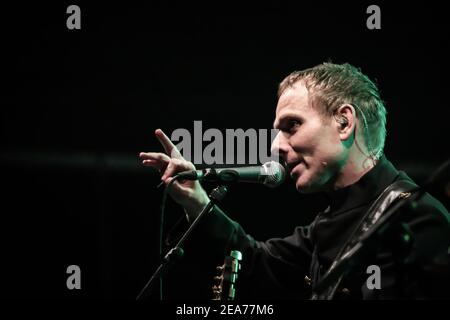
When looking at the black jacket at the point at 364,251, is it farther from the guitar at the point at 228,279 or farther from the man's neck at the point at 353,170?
the guitar at the point at 228,279

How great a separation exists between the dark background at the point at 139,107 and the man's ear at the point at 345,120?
4.70 feet

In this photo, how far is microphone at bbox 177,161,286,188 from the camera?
1.97 m

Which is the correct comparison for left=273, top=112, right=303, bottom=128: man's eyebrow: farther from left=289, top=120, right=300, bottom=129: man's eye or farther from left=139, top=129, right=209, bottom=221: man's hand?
left=139, top=129, right=209, bottom=221: man's hand

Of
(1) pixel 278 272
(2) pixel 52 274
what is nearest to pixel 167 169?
(1) pixel 278 272

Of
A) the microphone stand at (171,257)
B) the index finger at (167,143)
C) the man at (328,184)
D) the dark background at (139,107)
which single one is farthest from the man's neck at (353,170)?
the dark background at (139,107)

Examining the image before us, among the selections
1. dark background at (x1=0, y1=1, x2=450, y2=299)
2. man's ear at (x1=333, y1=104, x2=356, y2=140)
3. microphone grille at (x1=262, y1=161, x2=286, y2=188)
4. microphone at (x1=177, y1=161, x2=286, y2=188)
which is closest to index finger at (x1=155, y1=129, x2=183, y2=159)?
microphone at (x1=177, y1=161, x2=286, y2=188)

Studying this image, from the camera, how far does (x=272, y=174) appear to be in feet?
6.93

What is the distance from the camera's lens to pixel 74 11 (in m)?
3.48

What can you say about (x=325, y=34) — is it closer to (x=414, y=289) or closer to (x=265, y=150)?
(x=265, y=150)

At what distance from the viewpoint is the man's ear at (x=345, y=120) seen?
2213 millimetres

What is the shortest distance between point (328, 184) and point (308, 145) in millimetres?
199

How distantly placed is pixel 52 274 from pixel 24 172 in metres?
0.78

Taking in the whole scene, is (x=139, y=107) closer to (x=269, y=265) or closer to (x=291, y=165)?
(x=269, y=265)

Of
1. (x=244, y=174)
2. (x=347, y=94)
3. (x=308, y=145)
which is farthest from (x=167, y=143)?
(x=347, y=94)
